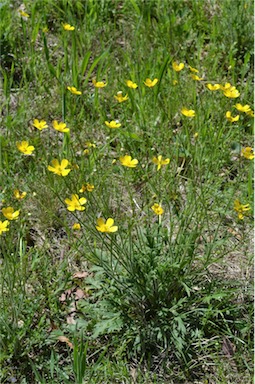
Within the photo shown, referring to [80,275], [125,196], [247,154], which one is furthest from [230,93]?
[80,275]

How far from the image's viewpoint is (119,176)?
9.20ft

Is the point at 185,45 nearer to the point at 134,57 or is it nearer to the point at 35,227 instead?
the point at 134,57

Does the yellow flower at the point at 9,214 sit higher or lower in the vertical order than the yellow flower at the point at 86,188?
lower

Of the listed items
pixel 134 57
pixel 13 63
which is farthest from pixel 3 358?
pixel 134 57

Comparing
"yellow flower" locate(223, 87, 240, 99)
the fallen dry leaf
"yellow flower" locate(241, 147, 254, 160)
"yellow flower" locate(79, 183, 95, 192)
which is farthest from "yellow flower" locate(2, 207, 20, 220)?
"yellow flower" locate(223, 87, 240, 99)

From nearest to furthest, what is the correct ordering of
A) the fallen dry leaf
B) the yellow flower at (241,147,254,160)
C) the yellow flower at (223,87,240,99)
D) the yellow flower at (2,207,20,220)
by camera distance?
1. the yellow flower at (2,207,20,220)
2. the yellow flower at (241,147,254,160)
3. the yellow flower at (223,87,240,99)
4. the fallen dry leaf

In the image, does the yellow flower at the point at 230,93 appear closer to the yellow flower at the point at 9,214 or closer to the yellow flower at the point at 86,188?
the yellow flower at the point at 86,188

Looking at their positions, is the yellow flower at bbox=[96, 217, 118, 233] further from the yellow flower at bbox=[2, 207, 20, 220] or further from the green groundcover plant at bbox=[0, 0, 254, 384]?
the yellow flower at bbox=[2, 207, 20, 220]

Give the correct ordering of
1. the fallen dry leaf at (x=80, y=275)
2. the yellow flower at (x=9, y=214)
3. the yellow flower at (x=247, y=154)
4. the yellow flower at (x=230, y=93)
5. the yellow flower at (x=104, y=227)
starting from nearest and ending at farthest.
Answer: the yellow flower at (x=104, y=227) → the yellow flower at (x=9, y=214) → the yellow flower at (x=247, y=154) → the yellow flower at (x=230, y=93) → the fallen dry leaf at (x=80, y=275)

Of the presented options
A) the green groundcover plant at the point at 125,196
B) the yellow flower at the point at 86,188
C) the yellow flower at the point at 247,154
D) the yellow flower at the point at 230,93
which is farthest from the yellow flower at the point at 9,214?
the yellow flower at the point at 230,93

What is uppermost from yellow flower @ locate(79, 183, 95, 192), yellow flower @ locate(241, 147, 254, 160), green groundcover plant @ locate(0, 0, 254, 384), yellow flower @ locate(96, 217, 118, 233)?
yellow flower @ locate(241, 147, 254, 160)

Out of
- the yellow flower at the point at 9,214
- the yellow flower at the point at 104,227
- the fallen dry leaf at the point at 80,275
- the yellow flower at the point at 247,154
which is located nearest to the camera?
the yellow flower at the point at 104,227

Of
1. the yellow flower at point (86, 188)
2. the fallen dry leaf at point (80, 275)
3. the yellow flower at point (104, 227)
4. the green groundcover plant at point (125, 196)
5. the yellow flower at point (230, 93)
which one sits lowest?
the fallen dry leaf at point (80, 275)

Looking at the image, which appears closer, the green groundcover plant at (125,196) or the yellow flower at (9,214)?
the yellow flower at (9,214)
